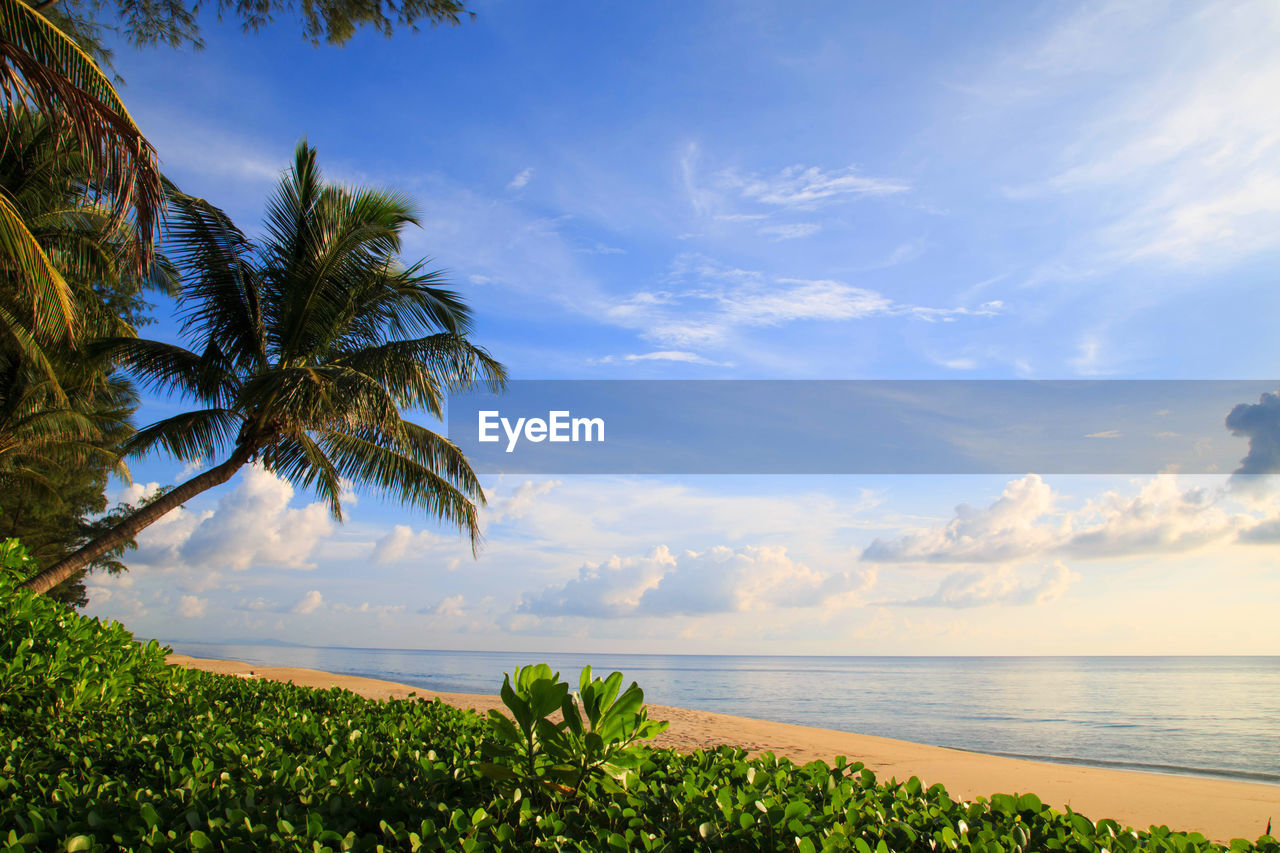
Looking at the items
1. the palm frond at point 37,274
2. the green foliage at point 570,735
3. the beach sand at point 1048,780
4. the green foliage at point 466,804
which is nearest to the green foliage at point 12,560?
the green foliage at point 466,804

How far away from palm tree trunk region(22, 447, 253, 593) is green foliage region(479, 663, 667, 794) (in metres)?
9.01

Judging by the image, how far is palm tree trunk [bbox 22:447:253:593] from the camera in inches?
336

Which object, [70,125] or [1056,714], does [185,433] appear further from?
[1056,714]

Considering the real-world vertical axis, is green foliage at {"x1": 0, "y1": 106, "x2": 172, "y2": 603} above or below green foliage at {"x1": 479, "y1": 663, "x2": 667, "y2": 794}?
above

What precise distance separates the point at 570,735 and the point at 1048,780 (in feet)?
35.2

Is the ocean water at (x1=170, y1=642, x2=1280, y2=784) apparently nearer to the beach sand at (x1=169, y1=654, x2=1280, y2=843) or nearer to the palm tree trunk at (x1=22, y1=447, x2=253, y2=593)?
the beach sand at (x1=169, y1=654, x2=1280, y2=843)

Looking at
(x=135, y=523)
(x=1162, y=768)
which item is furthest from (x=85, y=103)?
(x=1162, y=768)

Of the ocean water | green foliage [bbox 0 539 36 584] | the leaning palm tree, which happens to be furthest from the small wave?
green foliage [bbox 0 539 36 584]

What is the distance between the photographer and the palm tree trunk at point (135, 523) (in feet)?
28.0

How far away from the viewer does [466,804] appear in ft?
6.12

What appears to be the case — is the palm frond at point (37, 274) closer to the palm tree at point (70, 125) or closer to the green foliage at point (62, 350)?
the palm tree at point (70, 125)

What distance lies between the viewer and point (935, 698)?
2553 cm

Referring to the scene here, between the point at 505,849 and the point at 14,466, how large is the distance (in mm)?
20942

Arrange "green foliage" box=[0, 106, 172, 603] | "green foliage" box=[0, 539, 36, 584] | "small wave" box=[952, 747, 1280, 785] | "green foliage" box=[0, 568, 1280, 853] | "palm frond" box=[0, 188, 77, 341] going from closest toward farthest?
"green foliage" box=[0, 568, 1280, 853], "green foliage" box=[0, 539, 36, 584], "palm frond" box=[0, 188, 77, 341], "green foliage" box=[0, 106, 172, 603], "small wave" box=[952, 747, 1280, 785]
